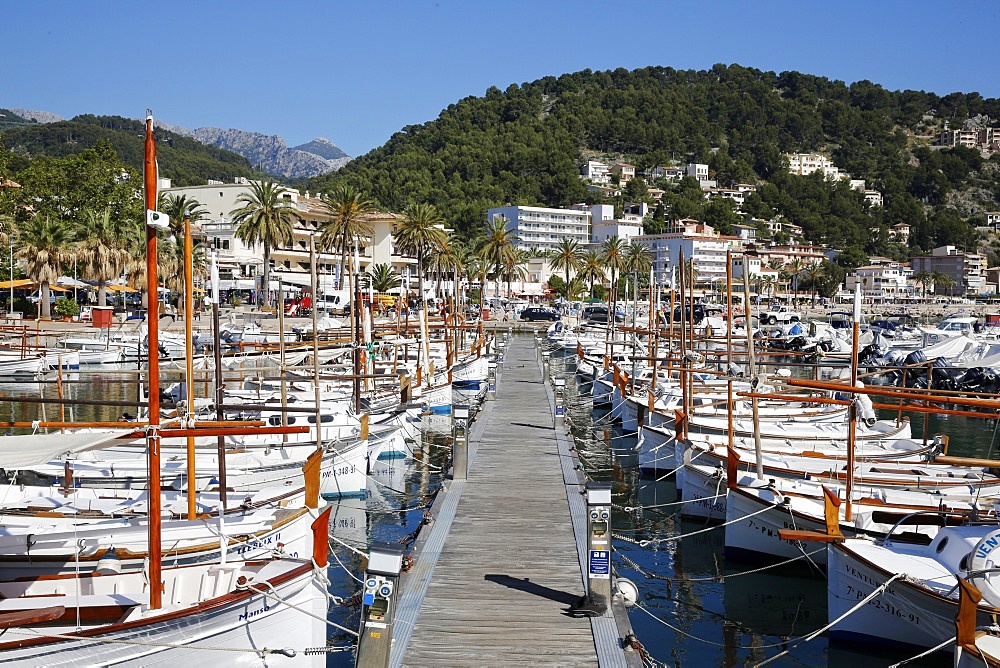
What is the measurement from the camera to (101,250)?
226 ft

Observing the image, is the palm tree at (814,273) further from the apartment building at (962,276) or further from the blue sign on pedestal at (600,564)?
the blue sign on pedestal at (600,564)

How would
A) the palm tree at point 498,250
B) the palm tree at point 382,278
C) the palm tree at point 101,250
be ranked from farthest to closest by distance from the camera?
the palm tree at point 498,250
the palm tree at point 382,278
the palm tree at point 101,250

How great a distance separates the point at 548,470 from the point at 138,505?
1043 cm

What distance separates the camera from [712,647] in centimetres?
1750

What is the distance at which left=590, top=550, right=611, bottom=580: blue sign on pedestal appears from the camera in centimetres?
1370

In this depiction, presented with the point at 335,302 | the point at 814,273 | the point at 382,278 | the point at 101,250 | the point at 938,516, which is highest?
the point at 101,250

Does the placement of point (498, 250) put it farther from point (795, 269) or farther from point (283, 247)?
point (795, 269)

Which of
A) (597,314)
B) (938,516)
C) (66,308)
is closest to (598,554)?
(938,516)

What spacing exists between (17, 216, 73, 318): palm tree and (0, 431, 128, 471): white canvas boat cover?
193ft

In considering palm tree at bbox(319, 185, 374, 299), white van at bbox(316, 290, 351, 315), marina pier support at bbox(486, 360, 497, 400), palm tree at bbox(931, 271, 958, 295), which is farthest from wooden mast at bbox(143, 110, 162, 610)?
palm tree at bbox(931, 271, 958, 295)

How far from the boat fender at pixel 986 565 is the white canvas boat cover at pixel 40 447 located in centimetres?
1294

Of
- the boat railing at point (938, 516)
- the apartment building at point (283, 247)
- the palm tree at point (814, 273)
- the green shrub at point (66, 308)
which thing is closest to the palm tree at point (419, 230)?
the apartment building at point (283, 247)

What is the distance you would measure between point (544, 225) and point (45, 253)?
113m

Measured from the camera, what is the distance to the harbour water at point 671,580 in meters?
17.1
